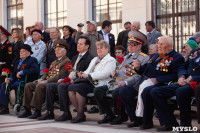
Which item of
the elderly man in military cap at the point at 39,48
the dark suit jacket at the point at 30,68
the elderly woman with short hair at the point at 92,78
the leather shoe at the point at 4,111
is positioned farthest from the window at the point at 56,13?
the elderly woman with short hair at the point at 92,78

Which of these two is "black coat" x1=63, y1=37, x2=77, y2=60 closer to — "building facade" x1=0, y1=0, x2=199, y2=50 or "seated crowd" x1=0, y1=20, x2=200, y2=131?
"seated crowd" x1=0, y1=20, x2=200, y2=131

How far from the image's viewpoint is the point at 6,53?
11.4 meters

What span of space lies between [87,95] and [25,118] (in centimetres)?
169

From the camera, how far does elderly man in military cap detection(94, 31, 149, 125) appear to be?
24.5 feet

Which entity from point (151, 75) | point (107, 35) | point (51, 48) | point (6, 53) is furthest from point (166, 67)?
point (6, 53)

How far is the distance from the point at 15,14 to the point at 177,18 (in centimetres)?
925

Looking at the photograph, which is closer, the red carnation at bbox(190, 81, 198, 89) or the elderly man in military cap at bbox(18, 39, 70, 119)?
the red carnation at bbox(190, 81, 198, 89)

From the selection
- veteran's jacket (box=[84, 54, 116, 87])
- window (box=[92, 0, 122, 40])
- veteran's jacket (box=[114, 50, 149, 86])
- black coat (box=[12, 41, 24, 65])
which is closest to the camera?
veteran's jacket (box=[114, 50, 149, 86])

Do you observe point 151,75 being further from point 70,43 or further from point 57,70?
point 70,43

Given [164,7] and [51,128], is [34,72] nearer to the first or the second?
[51,128]

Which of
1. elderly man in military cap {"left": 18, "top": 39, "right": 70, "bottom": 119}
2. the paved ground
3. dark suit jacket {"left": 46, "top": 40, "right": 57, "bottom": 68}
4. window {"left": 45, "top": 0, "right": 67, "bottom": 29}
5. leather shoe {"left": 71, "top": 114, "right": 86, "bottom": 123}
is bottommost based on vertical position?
the paved ground

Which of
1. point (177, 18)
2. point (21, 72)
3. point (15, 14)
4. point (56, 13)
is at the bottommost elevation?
point (21, 72)

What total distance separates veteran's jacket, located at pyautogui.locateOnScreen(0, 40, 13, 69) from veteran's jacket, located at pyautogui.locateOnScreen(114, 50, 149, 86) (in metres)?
4.47

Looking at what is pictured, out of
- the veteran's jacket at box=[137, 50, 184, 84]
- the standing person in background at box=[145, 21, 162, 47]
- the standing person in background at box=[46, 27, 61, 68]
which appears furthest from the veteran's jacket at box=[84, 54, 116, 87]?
the standing person in background at box=[46, 27, 61, 68]
